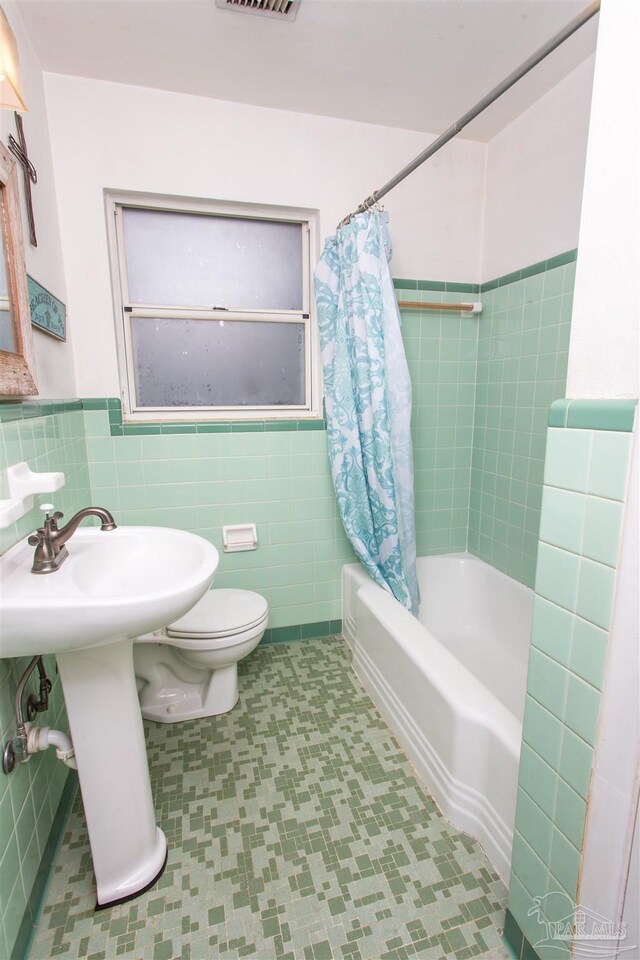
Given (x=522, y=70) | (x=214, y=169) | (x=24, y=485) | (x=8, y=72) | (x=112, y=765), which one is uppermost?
(x=214, y=169)

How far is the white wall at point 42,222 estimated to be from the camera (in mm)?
1338

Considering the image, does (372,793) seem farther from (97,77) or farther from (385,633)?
(97,77)

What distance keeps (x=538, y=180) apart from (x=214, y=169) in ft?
4.35

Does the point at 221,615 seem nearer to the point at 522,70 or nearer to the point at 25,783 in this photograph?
the point at 25,783

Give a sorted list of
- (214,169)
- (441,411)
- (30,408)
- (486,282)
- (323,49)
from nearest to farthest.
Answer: (30,408) < (323,49) < (214,169) < (486,282) < (441,411)

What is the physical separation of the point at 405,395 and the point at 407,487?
0.39 meters

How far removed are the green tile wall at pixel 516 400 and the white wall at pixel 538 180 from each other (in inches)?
3.7

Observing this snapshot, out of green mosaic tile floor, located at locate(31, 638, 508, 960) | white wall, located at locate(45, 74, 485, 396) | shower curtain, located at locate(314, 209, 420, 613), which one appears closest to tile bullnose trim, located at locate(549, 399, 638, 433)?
shower curtain, located at locate(314, 209, 420, 613)

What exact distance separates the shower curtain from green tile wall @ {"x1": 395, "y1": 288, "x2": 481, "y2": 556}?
370 mm

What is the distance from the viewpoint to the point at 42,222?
1.47 metres

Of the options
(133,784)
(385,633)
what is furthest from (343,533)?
(133,784)

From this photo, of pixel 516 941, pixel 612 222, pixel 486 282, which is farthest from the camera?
pixel 486 282

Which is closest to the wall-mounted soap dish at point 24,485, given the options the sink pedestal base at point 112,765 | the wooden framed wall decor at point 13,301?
the wooden framed wall decor at point 13,301

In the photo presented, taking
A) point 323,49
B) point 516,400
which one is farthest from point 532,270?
point 323,49
